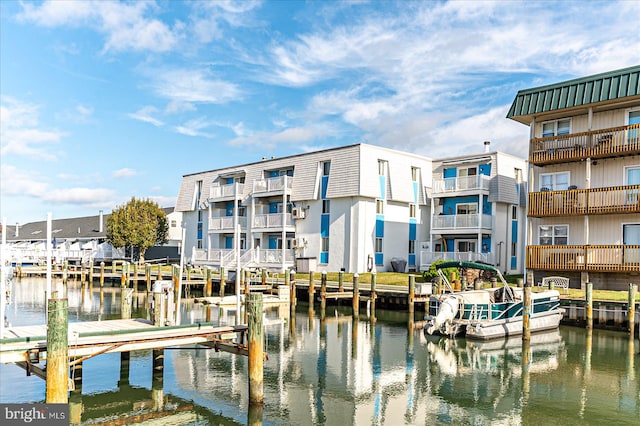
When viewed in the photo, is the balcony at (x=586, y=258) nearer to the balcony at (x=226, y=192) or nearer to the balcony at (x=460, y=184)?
the balcony at (x=460, y=184)

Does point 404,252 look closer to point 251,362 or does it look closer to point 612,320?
point 612,320

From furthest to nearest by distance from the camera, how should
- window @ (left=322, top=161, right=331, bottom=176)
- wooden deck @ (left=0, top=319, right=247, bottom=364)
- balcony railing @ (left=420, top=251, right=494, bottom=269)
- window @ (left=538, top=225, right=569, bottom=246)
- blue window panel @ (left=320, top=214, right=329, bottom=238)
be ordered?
window @ (left=322, top=161, right=331, bottom=176)
blue window panel @ (left=320, top=214, right=329, bottom=238)
balcony railing @ (left=420, top=251, right=494, bottom=269)
window @ (left=538, top=225, right=569, bottom=246)
wooden deck @ (left=0, top=319, right=247, bottom=364)

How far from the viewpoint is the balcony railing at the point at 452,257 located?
1545 inches

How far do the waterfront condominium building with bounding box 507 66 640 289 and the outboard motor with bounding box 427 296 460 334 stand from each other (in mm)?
10376

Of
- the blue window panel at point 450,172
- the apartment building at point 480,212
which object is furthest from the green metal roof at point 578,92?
the blue window panel at point 450,172

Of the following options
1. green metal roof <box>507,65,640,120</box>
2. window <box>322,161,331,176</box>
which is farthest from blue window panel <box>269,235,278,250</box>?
green metal roof <box>507,65,640,120</box>

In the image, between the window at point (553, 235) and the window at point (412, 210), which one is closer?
the window at point (553, 235)

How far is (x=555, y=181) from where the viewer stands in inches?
1292

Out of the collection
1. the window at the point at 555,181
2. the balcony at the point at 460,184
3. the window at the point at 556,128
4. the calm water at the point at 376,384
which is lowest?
the calm water at the point at 376,384

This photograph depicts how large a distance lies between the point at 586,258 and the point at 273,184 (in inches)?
1026

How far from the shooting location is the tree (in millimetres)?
60781

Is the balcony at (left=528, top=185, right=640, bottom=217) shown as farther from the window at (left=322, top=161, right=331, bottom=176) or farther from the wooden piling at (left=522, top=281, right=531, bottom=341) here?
the window at (left=322, top=161, right=331, bottom=176)

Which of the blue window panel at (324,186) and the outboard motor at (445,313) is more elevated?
the blue window panel at (324,186)

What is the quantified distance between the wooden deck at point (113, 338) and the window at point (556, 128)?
25182 mm
